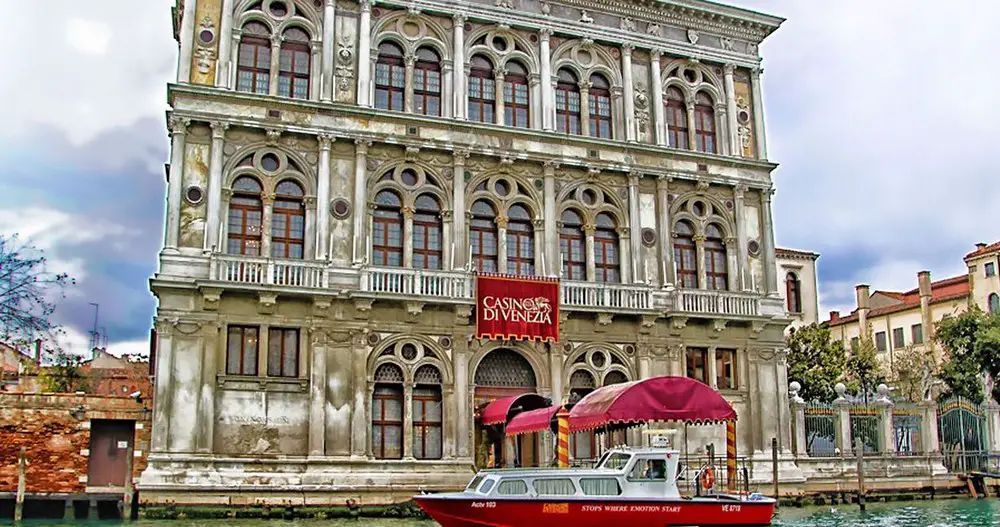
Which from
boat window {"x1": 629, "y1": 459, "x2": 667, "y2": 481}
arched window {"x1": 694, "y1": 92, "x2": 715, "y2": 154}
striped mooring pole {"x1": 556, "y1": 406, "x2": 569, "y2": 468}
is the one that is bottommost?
boat window {"x1": 629, "y1": 459, "x2": 667, "y2": 481}

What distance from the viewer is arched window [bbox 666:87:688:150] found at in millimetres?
32344

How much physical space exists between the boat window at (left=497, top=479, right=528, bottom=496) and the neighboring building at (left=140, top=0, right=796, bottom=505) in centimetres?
745

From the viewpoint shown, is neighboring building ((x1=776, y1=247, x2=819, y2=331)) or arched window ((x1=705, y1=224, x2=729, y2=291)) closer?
arched window ((x1=705, y1=224, x2=729, y2=291))

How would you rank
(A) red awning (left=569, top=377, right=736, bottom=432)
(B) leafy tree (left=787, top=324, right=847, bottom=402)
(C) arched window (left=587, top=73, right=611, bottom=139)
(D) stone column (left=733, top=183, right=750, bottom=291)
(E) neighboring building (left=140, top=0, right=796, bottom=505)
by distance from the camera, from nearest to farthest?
1. (A) red awning (left=569, top=377, right=736, bottom=432)
2. (E) neighboring building (left=140, top=0, right=796, bottom=505)
3. (C) arched window (left=587, top=73, right=611, bottom=139)
4. (D) stone column (left=733, top=183, right=750, bottom=291)
5. (B) leafy tree (left=787, top=324, right=847, bottom=402)

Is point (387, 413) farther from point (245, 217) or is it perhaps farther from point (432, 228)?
point (245, 217)

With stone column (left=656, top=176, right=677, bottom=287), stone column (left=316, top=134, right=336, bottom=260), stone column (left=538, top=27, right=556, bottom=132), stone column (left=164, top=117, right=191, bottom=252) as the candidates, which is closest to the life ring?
stone column (left=656, top=176, right=677, bottom=287)

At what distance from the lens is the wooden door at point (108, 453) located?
2694 centimetres

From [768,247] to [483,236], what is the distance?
9.41 m

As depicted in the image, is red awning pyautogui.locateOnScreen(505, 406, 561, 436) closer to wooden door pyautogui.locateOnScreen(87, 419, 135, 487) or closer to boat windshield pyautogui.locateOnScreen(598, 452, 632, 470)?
boat windshield pyautogui.locateOnScreen(598, 452, 632, 470)

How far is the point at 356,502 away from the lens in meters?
25.7

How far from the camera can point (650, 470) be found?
19.9 m

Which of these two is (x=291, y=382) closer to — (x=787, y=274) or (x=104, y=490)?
(x=104, y=490)

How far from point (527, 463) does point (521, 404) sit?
2.29 m

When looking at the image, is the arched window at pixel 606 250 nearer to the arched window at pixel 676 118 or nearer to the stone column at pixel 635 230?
the stone column at pixel 635 230
